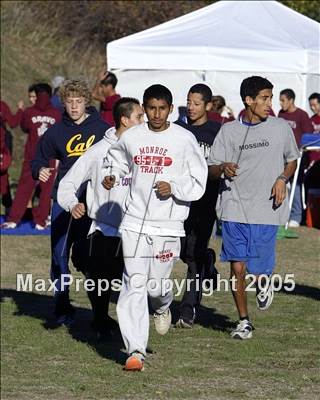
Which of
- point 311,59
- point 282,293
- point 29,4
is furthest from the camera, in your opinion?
point 29,4

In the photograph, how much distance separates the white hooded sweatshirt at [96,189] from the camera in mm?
9117

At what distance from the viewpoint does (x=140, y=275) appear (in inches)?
329

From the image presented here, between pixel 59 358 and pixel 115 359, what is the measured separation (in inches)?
24.8

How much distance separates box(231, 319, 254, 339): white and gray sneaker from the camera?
966 centimetres

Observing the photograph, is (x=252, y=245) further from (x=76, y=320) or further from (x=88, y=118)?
(x=76, y=320)

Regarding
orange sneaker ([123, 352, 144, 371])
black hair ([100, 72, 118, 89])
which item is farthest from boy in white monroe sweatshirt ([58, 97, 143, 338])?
black hair ([100, 72, 118, 89])

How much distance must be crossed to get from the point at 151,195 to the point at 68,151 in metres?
2.32

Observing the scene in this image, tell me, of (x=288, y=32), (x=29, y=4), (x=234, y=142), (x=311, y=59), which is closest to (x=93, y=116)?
(x=234, y=142)

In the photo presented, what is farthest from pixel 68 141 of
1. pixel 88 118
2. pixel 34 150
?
pixel 34 150

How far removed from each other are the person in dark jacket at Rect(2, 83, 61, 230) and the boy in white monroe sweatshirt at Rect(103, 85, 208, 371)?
8.29m

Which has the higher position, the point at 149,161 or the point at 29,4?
the point at 29,4

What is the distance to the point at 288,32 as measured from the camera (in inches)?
608

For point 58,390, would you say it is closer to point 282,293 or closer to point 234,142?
point 234,142

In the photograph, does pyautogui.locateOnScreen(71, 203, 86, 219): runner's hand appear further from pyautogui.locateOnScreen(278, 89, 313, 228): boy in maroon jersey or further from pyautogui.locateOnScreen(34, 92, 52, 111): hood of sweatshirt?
pyautogui.locateOnScreen(34, 92, 52, 111): hood of sweatshirt
